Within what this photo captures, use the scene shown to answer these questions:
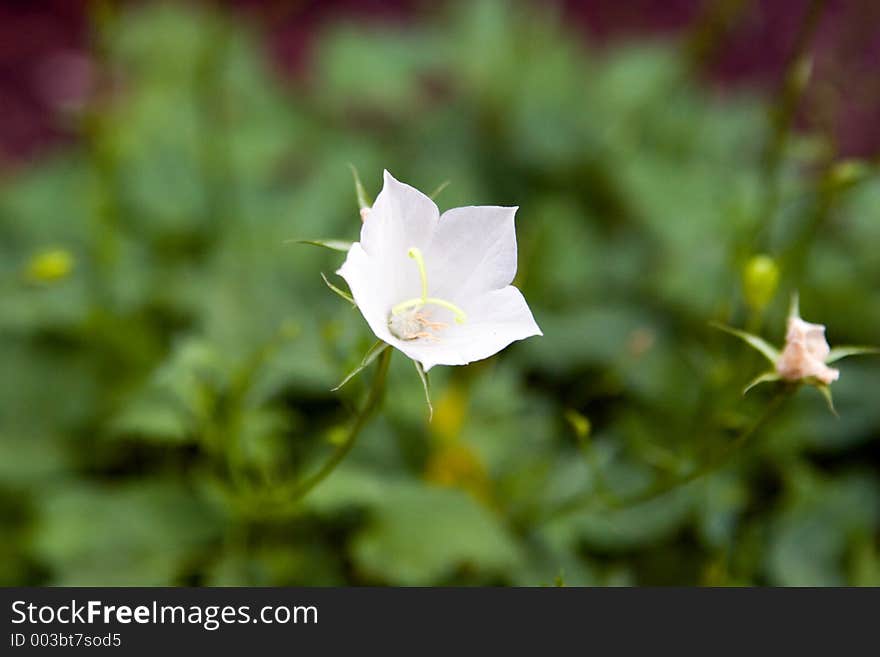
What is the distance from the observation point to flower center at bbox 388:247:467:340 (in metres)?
1.58

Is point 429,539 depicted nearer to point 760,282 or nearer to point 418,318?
point 418,318

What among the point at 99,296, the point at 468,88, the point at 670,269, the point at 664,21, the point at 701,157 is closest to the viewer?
the point at 99,296

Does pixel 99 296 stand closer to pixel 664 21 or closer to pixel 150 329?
pixel 150 329

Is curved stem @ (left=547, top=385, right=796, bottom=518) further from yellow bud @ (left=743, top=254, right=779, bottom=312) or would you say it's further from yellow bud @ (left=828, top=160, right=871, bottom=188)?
yellow bud @ (left=828, top=160, right=871, bottom=188)

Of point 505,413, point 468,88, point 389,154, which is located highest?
point 468,88

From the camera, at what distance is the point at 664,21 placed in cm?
518

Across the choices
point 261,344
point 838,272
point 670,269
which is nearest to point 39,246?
point 261,344

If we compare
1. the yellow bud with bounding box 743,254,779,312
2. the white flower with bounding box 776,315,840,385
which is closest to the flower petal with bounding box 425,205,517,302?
the white flower with bounding box 776,315,840,385

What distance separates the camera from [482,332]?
61.3 inches

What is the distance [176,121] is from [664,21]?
2.92m

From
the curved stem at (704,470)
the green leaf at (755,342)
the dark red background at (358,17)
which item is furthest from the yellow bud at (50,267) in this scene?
the dark red background at (358,17)

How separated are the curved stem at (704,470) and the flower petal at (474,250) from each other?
54 centimetres

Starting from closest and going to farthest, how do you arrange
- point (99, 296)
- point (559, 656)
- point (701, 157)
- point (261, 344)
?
point (559, 656) → point (261, 344) → point (99, 296) → point (701, 157)

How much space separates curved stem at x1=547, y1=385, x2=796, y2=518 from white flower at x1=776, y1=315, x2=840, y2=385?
1.8 inches
